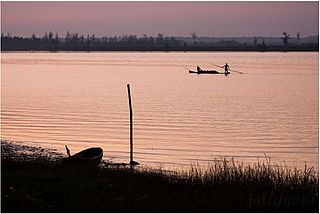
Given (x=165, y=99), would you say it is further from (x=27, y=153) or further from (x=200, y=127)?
(x=27, y=153)

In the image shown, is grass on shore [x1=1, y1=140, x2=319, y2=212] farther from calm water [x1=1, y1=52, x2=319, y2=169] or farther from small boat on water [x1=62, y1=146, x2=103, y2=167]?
calm water [x1=1, y1=52, x2=319, y2=169]

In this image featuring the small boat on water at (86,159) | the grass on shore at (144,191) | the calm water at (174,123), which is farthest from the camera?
the calm water at (174,123)

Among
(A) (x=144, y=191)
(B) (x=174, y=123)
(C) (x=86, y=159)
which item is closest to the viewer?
(A) (x=144, y=191)

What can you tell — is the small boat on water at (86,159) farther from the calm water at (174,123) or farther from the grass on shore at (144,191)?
the calm water at (174,123)

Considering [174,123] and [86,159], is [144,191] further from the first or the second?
[174,123]

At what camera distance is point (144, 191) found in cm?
1218

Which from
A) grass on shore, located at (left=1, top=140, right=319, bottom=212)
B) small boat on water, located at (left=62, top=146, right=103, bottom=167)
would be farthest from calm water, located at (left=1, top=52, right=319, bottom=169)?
grass on shore, located at (left=1, top=140, right=319, bottom=212)

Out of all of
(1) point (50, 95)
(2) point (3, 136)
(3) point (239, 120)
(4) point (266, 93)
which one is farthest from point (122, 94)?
(2) point (3, 136)

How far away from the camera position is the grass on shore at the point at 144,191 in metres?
10.5

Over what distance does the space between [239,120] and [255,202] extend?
2446 centimetres

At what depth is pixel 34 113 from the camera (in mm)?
38844

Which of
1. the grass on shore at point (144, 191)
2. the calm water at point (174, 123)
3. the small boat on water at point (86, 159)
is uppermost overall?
the grass on shore at point (144, 191)

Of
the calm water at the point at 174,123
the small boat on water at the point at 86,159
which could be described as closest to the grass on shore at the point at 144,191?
the small boat on water at the point at 86,159

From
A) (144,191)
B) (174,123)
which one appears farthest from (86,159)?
(174,123)
